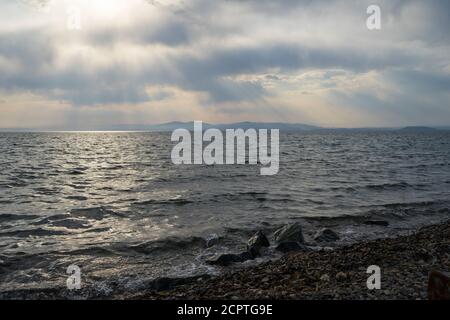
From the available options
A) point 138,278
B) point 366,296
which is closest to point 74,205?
point 138,278

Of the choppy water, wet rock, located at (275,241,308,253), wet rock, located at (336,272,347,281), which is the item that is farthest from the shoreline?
the choppy water

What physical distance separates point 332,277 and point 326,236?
6.26 meters

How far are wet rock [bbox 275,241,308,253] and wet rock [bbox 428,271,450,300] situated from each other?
24.7ft

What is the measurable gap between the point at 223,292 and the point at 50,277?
235 inches

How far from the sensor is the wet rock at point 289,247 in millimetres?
14227

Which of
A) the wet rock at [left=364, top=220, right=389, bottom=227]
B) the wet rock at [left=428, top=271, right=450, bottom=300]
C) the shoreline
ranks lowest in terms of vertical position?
the wet rock at [left=364, top=220, right=389, bottom=227]

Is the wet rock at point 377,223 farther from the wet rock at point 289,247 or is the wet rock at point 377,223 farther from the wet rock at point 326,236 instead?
the wet rock at point 289,247

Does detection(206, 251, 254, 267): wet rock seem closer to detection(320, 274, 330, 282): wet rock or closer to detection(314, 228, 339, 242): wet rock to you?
detection(320, 274, 330, 282): wet rock

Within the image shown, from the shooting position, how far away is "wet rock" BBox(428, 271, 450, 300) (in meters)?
6.47

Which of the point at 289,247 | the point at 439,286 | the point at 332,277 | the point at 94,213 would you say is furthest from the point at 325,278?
the point at 94,213

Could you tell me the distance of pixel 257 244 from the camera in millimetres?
14297

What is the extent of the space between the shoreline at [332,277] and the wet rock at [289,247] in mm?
748

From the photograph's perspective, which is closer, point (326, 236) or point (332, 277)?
point (332, 277)

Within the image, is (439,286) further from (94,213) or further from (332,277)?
(94,213)
